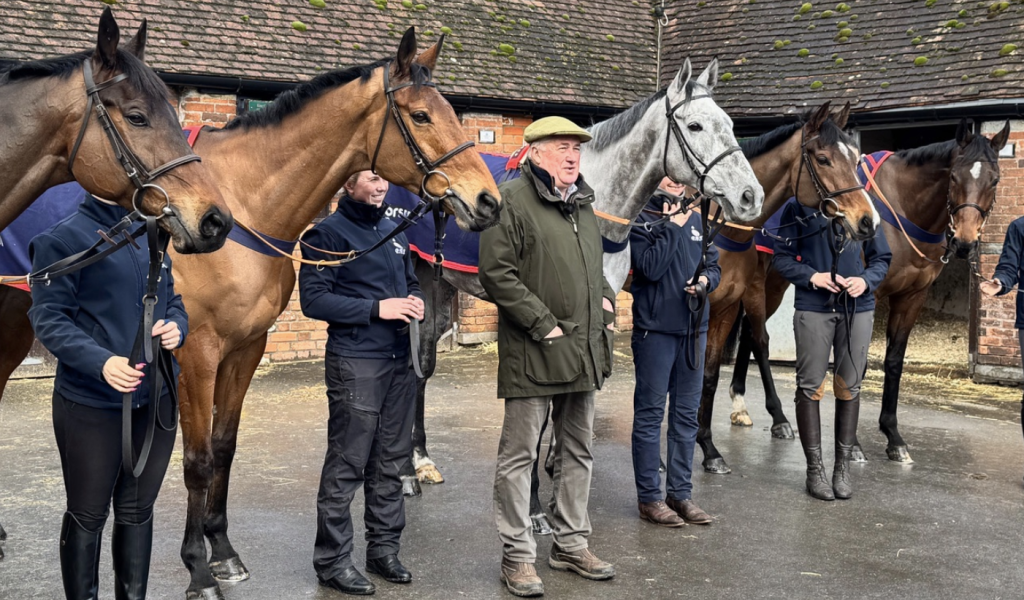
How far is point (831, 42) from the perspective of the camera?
40.8 feet

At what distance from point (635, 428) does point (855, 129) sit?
287 inches

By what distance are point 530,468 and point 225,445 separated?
148 centimetres

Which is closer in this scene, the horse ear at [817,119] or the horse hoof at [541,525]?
the horse hoof at [541,525]

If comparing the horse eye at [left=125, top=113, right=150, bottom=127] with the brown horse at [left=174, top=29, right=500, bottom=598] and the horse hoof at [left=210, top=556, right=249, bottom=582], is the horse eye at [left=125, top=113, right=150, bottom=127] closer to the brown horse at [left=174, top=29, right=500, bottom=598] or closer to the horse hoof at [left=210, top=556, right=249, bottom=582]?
the brown horse at [left=174, top=29, right=500, bottom=598]

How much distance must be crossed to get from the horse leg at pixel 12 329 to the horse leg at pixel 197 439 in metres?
1.40

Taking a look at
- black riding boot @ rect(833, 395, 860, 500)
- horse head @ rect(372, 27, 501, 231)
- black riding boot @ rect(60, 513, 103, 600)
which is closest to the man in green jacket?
horse head @ rect(372, 27, 501, 231)

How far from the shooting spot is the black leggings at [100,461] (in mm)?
3361

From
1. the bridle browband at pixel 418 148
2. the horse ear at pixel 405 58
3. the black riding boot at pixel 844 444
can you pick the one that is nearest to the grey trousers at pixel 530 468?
the bridle browband at pixel 418 148

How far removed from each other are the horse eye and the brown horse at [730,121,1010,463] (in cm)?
566

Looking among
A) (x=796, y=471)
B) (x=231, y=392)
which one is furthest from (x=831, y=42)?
(x=231, y=392)

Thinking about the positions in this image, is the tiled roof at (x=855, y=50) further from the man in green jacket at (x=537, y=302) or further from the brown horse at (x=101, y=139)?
the brown horse at (x=101, y=139)

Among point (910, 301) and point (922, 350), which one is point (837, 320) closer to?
point (910, 301)

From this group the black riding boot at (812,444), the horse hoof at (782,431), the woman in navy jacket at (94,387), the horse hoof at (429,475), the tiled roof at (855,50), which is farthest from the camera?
the tiled roof at (855,50)

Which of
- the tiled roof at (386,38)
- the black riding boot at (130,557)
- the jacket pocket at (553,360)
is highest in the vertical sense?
the tiled roof at (386,38)
